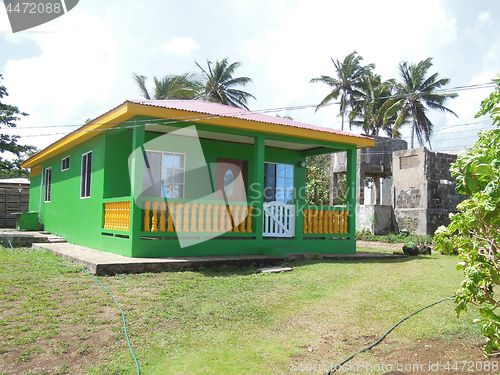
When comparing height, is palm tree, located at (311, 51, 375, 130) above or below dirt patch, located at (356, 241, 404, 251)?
above

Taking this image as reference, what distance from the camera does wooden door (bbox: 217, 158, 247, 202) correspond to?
37.5 ft

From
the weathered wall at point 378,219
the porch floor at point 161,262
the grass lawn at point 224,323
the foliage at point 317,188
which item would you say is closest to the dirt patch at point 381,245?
the weathered wall at point 378,219

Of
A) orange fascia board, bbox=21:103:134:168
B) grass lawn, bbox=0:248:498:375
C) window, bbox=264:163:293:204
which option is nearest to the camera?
grass lawn, bbox=0:248:498:375

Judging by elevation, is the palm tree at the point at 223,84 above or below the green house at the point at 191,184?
above

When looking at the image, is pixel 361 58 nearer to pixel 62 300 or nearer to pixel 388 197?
pixel 388 197

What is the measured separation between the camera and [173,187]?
34.5 feet

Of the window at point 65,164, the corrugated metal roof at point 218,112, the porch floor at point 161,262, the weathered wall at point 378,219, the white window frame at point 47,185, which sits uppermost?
the corrugated metal roof at point 218,112

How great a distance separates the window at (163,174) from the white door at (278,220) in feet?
7.66

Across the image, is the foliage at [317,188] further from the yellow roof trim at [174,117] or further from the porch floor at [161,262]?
the porch floor at [161,262]

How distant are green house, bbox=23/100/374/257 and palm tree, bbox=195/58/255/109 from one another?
62.2 ft

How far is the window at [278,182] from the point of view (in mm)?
12609

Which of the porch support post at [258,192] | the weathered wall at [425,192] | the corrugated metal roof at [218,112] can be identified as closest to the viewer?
the corrugated metal roof at [218,112]

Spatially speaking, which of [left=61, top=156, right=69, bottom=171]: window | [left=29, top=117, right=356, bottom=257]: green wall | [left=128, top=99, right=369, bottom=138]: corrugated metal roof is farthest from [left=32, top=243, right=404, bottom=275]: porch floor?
A: [left=61, top=156, right=69, bottom=171]: window

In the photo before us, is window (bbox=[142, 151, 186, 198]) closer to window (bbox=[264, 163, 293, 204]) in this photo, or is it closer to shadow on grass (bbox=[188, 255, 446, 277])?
window (bbox=[264, 163, 293, 204])
